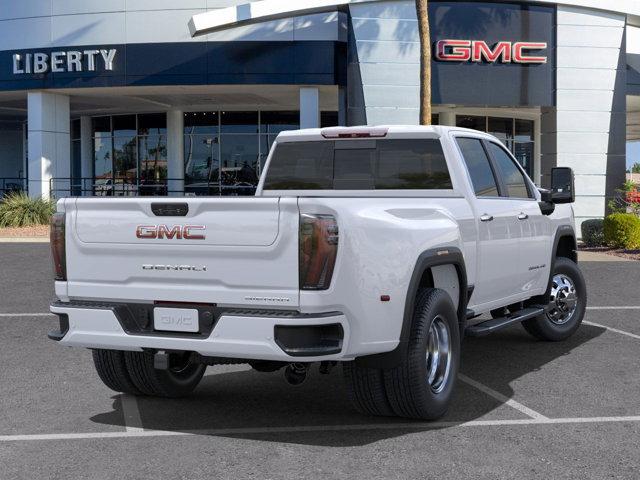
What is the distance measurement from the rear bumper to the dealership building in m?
20.4

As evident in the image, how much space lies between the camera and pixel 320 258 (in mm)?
5234

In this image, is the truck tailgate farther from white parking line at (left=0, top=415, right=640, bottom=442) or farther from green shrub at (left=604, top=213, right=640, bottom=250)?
green shrub at (left=604, top=213, right=640, bottom=250)

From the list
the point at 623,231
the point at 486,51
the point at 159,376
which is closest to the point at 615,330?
the point at 159,376

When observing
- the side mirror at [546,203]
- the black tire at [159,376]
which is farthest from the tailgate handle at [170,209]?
the side mirror at [546,203]

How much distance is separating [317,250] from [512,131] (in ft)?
Answer: 102

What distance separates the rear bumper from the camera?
207 inches

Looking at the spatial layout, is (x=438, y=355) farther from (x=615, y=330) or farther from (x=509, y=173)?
(x=615, y=330)

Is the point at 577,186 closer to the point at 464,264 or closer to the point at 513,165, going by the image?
the point at 513,165

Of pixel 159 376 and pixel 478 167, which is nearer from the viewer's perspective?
pixel 159 376

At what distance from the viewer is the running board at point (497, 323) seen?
6.80 meters

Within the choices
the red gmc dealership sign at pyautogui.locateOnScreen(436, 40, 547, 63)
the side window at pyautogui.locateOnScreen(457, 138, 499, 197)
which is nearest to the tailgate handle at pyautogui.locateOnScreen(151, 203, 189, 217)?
the side window at pyautogui.locateOnScreen(457, 138, 499, 197)

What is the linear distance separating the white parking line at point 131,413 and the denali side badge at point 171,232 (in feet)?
4.22

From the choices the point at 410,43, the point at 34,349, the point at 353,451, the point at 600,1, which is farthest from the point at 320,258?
the point at 600,1

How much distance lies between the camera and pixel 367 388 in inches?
232
